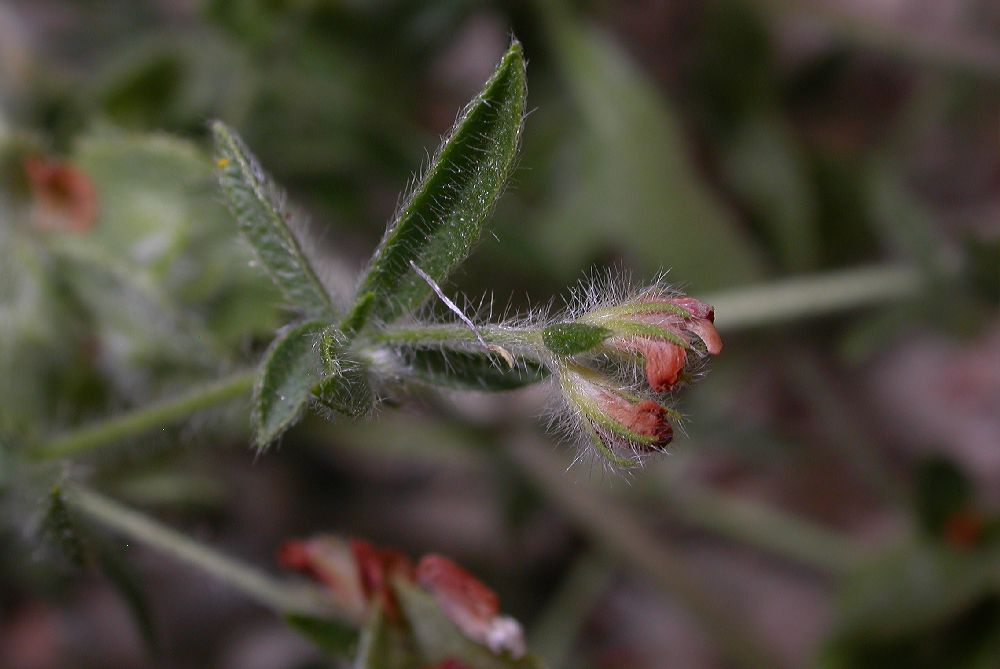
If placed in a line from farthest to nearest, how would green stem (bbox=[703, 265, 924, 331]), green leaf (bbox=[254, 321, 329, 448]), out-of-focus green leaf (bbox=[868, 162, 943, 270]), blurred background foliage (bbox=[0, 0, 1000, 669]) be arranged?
out-of-focus green leaf (bbox=[868, 162, 943, 270]), green stem (bbox=[703, 265, 924, 331]), blurred background foliage (bbox=[0, 0, 1000, 669]), green leaf (bbox=[254, 321, 329, 448])

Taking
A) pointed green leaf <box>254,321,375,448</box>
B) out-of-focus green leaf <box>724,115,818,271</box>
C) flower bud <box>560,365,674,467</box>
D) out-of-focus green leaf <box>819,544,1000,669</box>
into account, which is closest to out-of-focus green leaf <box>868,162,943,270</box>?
out-of-focus green leaf <box>724,115,818,271</box>

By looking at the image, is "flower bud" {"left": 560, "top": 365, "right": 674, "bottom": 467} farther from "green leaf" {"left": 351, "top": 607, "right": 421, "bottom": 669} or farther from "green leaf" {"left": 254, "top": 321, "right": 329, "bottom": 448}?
"green leaf" {"left": 351, "top": 607, "right": 421, "bottom": 669}

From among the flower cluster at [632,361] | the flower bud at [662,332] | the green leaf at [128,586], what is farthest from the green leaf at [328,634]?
the flower bud at [662,332]

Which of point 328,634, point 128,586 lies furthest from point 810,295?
point 128,586

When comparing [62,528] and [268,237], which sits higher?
[268,237]

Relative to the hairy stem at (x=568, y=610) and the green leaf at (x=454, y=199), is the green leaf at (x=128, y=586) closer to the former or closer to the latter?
the green leaf at (x=454, y=199)

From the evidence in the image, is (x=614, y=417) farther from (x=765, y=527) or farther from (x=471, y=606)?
(x=765, y=527)

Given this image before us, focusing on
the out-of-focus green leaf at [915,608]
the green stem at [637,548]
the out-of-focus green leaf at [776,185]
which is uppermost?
the out-of-focus green leaf at [776,185]
